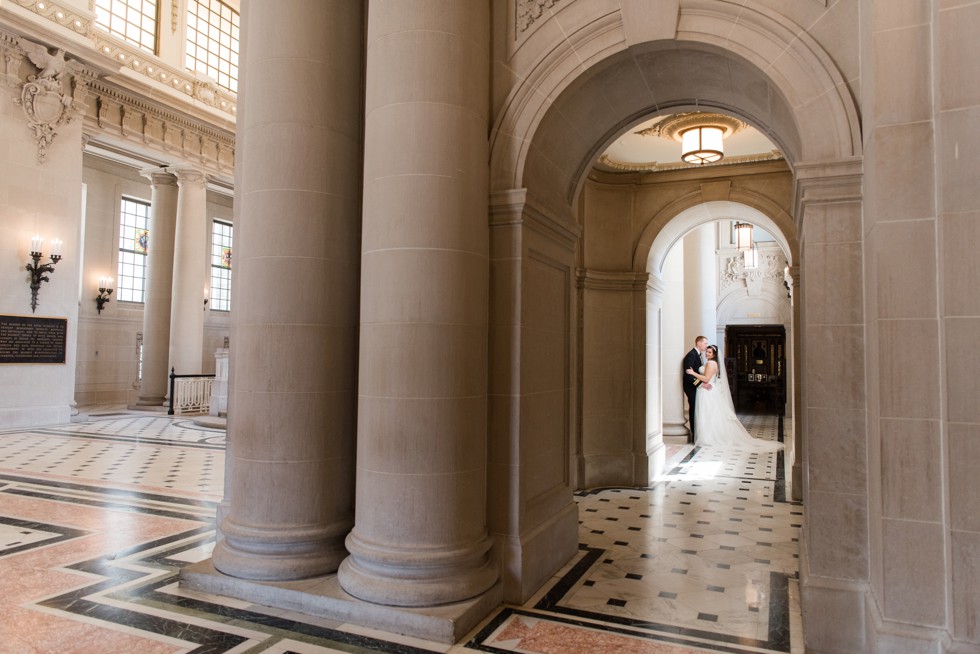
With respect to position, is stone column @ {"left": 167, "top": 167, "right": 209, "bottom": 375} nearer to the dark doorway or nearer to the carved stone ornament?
the carved stone ornament

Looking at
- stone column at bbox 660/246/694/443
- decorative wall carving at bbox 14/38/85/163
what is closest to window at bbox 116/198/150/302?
decorative wall carving at bbox 14/38/85/163

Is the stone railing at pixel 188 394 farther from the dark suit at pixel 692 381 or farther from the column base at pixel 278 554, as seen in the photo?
the column base at pixel 278 554

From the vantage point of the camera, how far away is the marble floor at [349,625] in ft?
12.0

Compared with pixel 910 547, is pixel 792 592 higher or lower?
lower

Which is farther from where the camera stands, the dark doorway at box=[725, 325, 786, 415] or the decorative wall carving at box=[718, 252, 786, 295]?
the decorative wall carving at box=[718, 252, 786, 295]

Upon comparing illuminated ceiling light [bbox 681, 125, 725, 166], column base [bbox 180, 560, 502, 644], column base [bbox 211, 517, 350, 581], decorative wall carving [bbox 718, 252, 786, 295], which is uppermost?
decorative wall carving [bbox 718, 252, 786, 295]

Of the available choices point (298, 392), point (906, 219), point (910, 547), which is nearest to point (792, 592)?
point (910, 547)

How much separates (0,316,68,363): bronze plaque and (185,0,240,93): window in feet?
25.9

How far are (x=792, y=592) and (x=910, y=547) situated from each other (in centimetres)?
166

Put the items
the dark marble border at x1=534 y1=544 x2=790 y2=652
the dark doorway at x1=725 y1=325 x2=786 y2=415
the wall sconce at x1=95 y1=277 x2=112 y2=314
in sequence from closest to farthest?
the dark marble border at x1=534 y1=544 x2=790 y2=652 → the wall sconce at x1=95 y1=277 x2=112 y2=314 → the dark doorway at x1=725 y1=325 x2=786 y2=415

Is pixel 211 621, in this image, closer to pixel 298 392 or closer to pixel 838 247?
pixel 298 392

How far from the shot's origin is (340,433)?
454 cm

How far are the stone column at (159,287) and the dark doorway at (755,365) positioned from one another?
16998mm

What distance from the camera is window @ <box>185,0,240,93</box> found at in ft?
56.6
